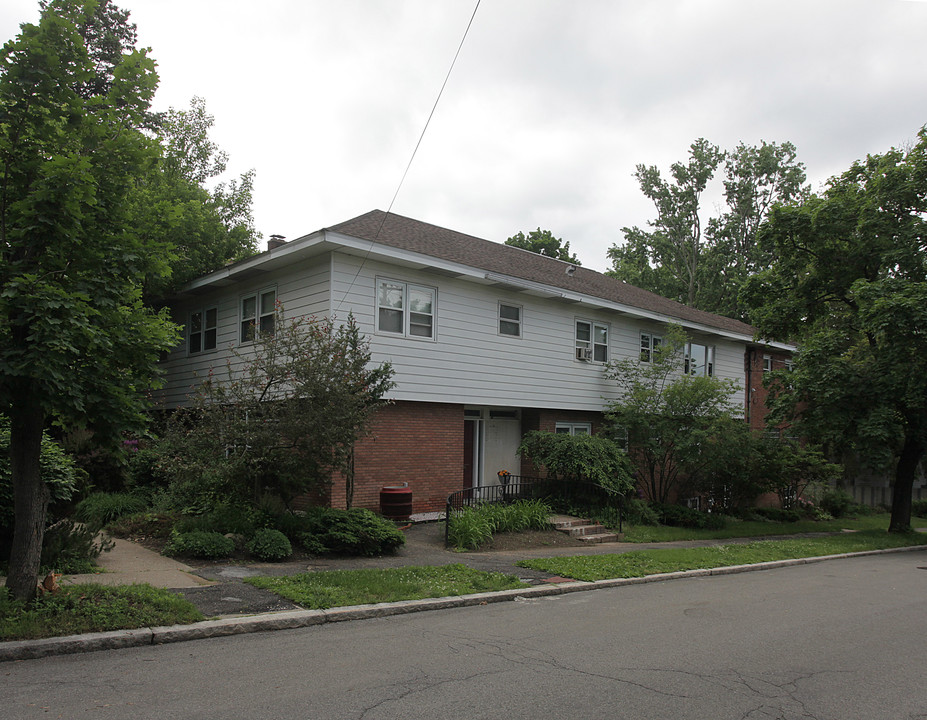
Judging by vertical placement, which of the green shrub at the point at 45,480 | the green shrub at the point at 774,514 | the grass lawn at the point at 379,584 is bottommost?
the green shrub at the point at 774,514

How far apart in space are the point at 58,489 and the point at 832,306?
22.3 m

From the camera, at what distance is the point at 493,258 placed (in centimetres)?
1975

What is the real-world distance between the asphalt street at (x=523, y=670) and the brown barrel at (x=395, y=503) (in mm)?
6254

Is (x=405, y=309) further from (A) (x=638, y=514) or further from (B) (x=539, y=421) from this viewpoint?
(A) (x=638, y=514)

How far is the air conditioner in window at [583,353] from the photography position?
20.7 metres

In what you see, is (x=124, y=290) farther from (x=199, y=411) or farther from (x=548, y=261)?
(x=548, y=261)

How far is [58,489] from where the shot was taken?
9.28 metres

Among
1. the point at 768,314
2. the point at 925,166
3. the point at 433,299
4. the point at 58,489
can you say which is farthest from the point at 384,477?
the point at 925,166

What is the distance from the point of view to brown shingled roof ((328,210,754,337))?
16266mm

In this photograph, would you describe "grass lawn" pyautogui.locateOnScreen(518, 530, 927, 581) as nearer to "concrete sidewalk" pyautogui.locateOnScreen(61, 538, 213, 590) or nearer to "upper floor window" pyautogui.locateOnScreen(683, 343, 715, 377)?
"concrete sidewalk" pyautogui.locateOnScreen(61, 538, 213, 590)

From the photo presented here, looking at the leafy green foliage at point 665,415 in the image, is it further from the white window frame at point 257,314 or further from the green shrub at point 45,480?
the green shrub at point 45,480

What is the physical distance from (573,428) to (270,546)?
12078mm

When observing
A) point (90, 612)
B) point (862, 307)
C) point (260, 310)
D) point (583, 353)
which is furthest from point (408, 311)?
point (862, 307)

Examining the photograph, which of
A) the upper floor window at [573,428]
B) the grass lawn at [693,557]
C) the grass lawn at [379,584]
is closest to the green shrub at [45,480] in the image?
the grass lawn at [379,584]
